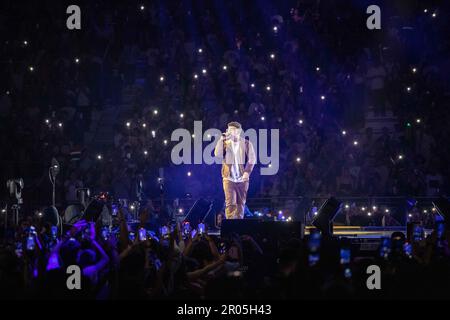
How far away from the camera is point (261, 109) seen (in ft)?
63.5

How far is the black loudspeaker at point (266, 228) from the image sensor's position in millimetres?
10281

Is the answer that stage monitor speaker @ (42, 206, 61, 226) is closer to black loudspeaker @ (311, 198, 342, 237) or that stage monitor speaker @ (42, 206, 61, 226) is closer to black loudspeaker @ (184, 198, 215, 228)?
black loudspeaker @ (184, 198, 215, 228)

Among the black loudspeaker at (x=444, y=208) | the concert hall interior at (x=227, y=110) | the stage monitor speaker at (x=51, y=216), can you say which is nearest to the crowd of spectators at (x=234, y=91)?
the concert hall interior at (x=227, y=110)

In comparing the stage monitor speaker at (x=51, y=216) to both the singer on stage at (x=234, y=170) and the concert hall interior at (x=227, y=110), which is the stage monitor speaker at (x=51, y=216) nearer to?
the concert hall interior at (x=227, y=110)

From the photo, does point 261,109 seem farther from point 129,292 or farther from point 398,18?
point 129,292

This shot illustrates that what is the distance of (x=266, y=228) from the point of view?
34.3 feet

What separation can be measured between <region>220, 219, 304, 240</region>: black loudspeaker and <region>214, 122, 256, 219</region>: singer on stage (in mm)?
3191

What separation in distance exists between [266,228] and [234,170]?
377 cm

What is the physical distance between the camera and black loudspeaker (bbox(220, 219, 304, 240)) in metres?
10.3

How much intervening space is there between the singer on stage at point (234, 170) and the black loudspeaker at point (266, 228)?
3.19 metres

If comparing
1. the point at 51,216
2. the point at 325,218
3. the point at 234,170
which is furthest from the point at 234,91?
the point at 51,216

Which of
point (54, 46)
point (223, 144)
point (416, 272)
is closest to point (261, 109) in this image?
point (223, 144)

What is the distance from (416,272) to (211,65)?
15306 mm

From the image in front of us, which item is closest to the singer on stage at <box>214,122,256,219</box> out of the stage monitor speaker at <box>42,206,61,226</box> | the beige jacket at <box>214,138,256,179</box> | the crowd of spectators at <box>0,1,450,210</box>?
the beige jacket at <box>214,138,256,179</box>
